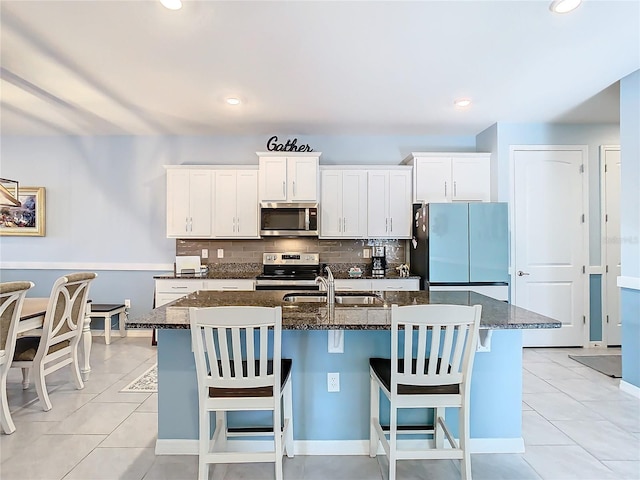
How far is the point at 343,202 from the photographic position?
4.46 meters

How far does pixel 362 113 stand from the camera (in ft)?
12.6

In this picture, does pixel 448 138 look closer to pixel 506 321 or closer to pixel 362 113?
pixel 362 113

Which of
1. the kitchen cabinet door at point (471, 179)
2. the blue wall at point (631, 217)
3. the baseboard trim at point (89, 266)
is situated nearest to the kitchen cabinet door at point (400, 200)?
the kitchen cabinet door at point (471, 179)

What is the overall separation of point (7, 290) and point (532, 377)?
4.13 metres

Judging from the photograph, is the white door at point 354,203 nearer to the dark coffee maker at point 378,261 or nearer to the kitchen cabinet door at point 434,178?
the dark coffee maker at point 378,261

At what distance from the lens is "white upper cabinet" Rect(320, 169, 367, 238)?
4.45 m

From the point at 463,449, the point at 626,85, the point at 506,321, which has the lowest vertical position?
the point at 463,449

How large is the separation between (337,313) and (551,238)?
342 centimetres

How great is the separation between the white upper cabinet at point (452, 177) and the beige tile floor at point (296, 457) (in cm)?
210

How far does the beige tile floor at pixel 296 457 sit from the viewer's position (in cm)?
198

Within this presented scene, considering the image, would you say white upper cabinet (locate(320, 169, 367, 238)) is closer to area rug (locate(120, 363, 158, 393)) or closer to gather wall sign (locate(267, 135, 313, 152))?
gather wall sign (locate(267, 135, 313, 152))

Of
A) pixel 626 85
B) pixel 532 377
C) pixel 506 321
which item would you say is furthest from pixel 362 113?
pixel 532 377

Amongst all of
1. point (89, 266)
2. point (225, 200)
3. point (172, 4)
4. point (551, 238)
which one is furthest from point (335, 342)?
point (89, 266)

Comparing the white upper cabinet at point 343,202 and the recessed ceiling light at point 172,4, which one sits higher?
the recessed ceiling light at point 172,4
